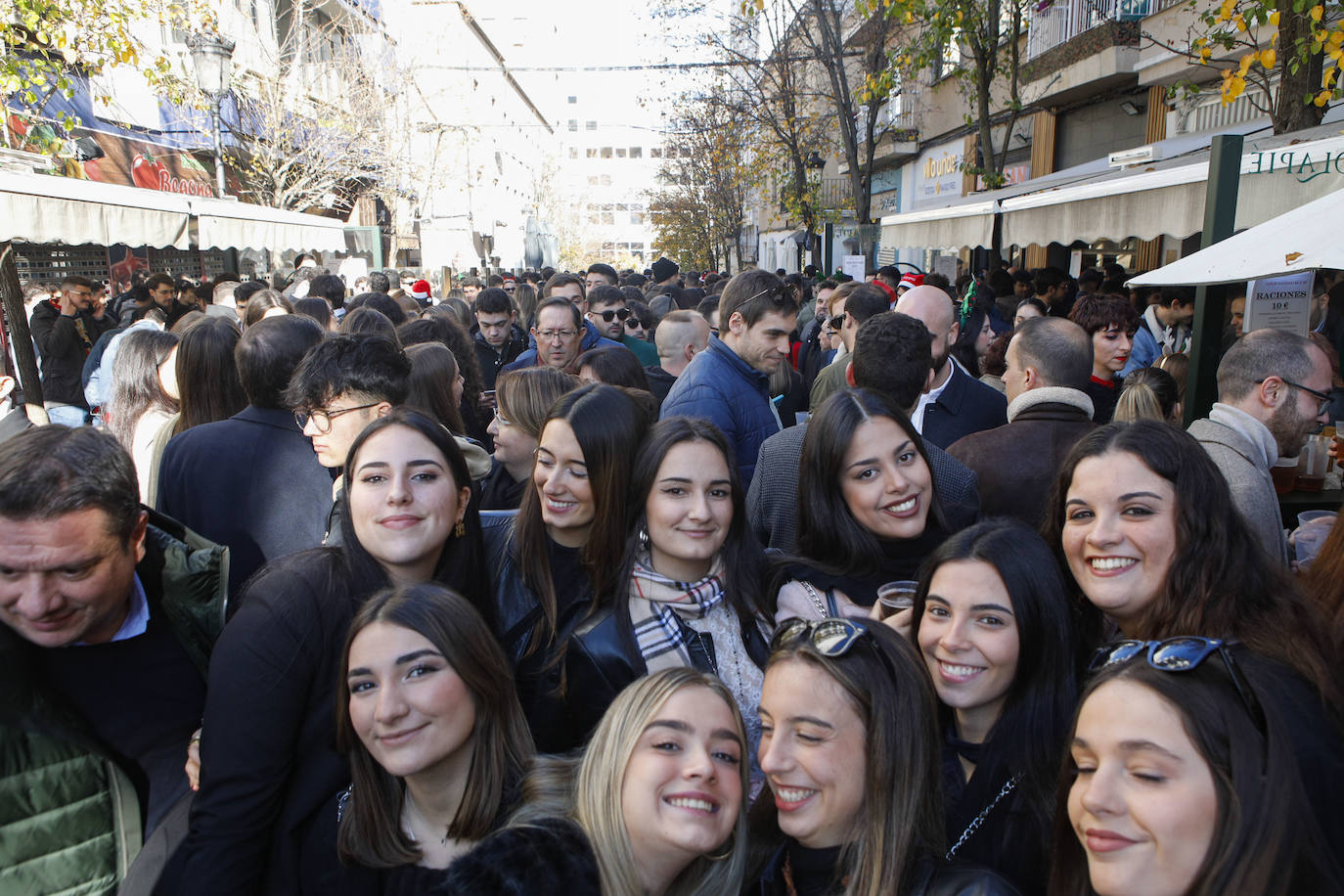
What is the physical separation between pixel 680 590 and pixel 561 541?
0.49m

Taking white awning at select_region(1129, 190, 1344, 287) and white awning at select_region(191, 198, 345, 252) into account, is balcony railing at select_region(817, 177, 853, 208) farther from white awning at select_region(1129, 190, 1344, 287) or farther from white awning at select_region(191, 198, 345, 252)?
white awning at select_region(1129, 190, 1344, 287)

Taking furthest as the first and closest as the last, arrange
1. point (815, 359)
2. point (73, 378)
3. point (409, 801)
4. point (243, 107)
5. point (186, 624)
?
point (243, 107), point (73, 378), point (815, 359), point (186, 624), point (409, 801)

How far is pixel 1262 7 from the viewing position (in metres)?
6.50

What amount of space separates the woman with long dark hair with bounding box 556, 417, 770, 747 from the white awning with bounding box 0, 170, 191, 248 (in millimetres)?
6003

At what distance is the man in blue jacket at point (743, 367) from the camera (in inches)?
173

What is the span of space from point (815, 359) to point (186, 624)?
6.33 metres

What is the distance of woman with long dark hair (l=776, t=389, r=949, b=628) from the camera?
2832 millimetres

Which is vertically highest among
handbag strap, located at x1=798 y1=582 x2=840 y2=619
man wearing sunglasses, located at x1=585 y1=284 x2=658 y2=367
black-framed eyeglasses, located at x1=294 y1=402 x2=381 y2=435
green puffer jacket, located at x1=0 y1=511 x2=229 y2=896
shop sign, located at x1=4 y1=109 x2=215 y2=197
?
shop sign, located at x1=4 y1=109 x2=215 y2=197

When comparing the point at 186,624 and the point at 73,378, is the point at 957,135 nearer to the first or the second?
the point at 73,378

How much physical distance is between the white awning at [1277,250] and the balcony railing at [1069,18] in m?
10.0

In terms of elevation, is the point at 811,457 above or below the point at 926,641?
above

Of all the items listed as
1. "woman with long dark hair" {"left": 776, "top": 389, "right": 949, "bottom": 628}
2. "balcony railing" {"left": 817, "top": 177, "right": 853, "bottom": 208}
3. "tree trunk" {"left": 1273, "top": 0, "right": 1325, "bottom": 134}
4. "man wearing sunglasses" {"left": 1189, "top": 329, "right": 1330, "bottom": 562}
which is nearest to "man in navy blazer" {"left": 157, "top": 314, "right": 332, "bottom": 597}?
"woman with long dark hair" {"left": 776, "top": 389, "right": 949, "bottom": 628}

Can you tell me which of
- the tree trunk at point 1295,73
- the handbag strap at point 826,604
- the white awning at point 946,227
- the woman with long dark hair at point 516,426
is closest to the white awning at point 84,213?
the woman with long dark hair at point 516,426

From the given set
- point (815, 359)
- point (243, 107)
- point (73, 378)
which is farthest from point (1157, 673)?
point (243, 107)
